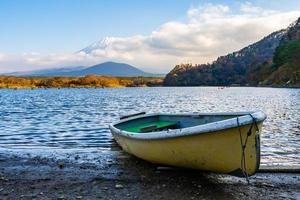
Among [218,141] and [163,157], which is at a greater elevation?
[218,141]

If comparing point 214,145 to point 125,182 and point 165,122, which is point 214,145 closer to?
point 125,182

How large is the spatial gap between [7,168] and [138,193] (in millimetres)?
6510

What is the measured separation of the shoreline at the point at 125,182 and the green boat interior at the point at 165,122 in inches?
88.7

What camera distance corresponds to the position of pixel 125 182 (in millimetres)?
12992

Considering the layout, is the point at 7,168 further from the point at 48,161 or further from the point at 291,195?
the point at 291,195

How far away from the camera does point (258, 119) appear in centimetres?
1082

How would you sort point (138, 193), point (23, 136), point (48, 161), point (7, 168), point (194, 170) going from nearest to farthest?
point (138, 193)
point (194, 170)
point (7, 168)
point (48, 161)
point (23, 136)

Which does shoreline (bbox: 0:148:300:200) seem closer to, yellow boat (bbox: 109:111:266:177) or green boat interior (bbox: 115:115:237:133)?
yellow boat (bbox: 109:111:266:177)

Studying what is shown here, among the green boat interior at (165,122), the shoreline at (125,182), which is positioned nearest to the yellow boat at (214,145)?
the shoreline at (125,182)

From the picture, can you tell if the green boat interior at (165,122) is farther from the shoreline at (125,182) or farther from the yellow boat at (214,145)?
the yellow boat at (214,145)

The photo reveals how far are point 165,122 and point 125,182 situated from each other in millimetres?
7676

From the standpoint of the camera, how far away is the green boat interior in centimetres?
1728

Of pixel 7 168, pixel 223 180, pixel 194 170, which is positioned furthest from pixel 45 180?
pixel 223 180

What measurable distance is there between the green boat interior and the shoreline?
2252mm
